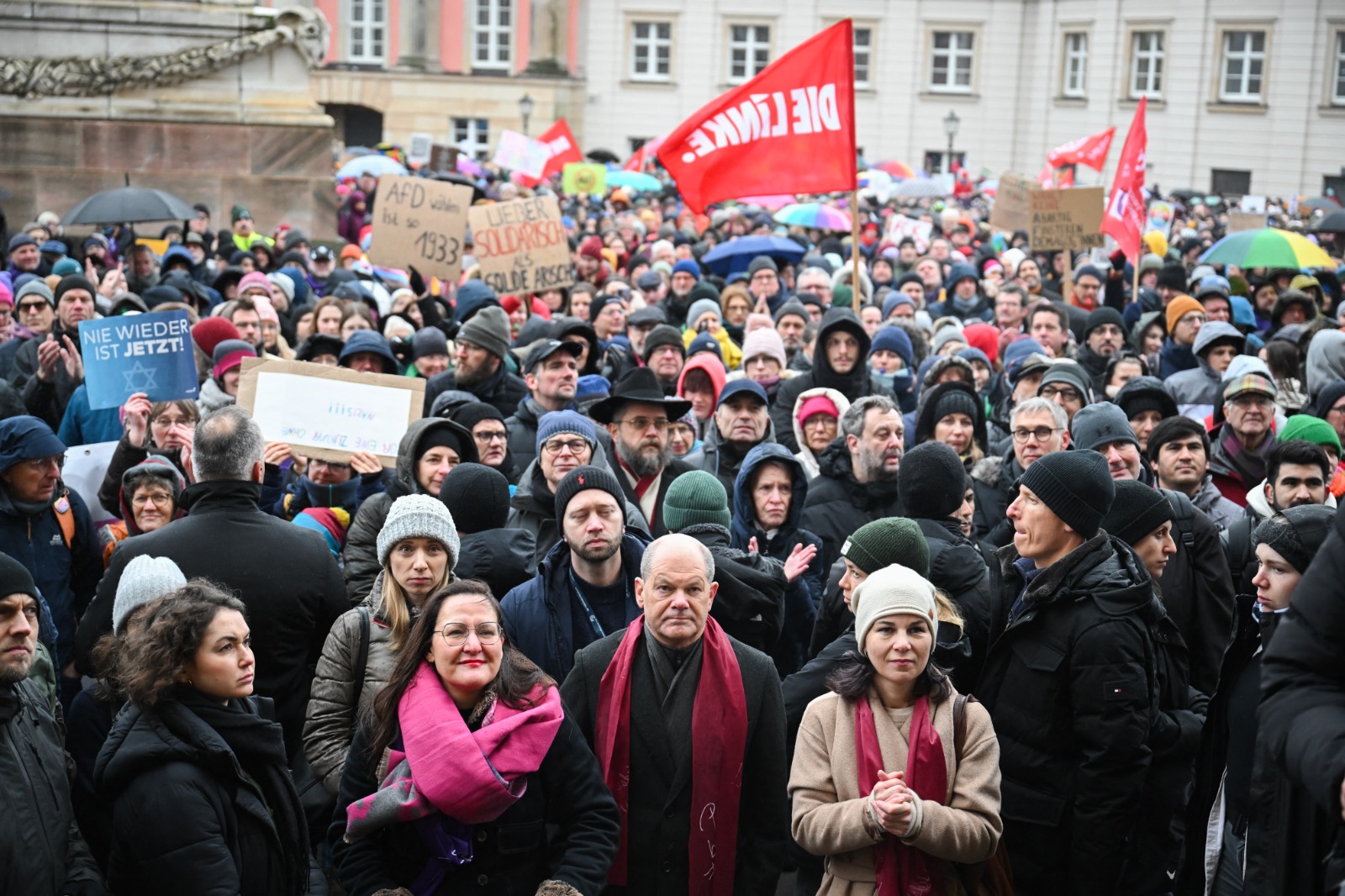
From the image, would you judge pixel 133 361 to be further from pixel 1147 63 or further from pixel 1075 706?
pixel 1147 63

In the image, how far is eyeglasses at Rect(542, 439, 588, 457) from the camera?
19.0 feet

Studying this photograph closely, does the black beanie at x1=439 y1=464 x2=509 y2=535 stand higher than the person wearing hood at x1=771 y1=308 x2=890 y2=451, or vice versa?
the person wearing hood at x1=771 y1=308 x2=890 y2=451

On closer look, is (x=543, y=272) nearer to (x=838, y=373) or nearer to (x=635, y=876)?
(x=838, y=373)

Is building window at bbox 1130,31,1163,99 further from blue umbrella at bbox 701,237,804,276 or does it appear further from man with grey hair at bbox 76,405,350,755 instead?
man with grey hair at bbox 76,405,350,755

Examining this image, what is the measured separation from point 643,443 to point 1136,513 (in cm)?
229

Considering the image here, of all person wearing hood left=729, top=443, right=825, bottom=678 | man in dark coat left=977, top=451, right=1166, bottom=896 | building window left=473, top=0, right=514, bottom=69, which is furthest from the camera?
building window left=473, top=0, right=514, bottom=69

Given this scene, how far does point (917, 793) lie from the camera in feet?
12.7

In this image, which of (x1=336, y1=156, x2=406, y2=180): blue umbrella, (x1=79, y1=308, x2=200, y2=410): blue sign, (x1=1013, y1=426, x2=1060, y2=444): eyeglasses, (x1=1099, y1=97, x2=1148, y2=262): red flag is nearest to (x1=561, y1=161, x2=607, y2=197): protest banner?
(x1=336, y1=156, x2=406, y2=180): blue umbrella

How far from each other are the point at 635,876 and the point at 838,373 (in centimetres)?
463

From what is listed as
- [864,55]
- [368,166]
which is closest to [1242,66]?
[864,55]

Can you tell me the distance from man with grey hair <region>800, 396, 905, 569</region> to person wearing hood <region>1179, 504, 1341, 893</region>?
1517 mm

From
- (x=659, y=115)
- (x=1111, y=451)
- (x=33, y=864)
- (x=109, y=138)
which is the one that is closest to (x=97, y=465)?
(x=33, y=864)

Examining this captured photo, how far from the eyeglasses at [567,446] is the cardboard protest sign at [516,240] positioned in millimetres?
5514

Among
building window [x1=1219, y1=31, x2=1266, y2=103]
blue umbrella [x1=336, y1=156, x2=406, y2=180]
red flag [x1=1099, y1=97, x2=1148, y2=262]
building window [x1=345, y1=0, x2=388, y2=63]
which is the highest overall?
building window [x1=345, y1=0, x2=388, y2=63]
